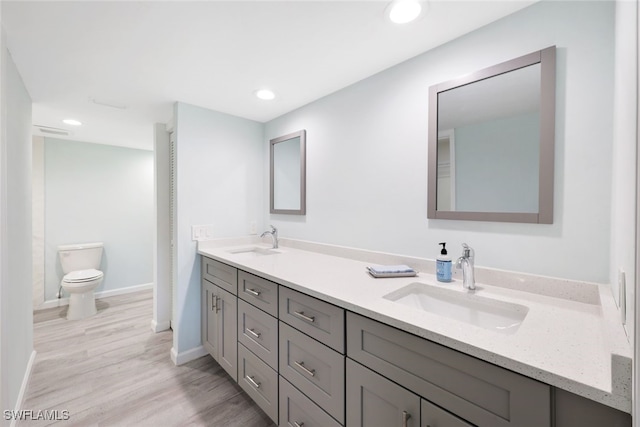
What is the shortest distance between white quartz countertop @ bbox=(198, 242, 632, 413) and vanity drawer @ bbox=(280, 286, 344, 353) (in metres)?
0.05

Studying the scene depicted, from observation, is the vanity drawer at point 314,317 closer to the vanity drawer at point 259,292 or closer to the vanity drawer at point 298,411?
the vanity drawer at point 259,292

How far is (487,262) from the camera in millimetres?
1287

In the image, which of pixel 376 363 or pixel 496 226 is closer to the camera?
pixel 376 363

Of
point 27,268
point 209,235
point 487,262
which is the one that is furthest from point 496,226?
point 27,268

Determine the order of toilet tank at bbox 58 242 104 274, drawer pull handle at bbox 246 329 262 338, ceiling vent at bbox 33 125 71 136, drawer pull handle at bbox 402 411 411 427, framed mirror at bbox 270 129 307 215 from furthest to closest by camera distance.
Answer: toilet tank at bbox 58 242 104 274, ceiling vent at bbox 33 125 71 136, framed mirror at bbox 270 129 307 215, drawer pull handle at bbox 246 329 262 338, drawer pull handle at bbox 402 411 411 427

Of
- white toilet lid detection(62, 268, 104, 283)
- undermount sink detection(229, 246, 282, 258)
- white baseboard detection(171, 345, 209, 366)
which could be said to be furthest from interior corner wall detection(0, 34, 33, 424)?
→ undermount sink detection(229, 246, 282, 258)

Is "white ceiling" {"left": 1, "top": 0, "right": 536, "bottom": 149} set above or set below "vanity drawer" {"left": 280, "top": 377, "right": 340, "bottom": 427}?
above

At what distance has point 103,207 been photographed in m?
3.71

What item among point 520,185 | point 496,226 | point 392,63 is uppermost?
point 392,63

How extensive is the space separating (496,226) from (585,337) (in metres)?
0.56

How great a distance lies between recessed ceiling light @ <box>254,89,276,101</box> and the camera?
203 centimetres

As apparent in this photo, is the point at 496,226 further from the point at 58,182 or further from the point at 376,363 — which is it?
the point at 58,182

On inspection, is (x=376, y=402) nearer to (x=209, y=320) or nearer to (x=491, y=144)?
(x=491, y=144)
